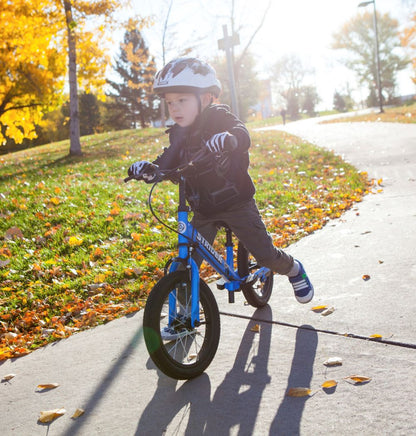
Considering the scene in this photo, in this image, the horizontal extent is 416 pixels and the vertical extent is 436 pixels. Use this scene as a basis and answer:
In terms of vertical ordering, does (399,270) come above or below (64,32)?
below

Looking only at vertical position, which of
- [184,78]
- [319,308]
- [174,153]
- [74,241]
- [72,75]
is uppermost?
[72,75]

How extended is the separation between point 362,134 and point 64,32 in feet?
34.3

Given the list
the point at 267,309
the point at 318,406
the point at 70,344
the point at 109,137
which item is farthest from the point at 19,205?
the point at 109,137

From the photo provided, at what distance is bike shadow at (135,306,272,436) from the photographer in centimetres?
235

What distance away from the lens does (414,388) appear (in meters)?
2.36

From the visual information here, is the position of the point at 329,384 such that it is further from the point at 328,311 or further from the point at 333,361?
the point at 328,311

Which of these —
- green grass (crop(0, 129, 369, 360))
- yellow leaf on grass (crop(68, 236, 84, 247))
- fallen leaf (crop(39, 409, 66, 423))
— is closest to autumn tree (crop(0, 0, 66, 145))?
green grass (crop(0, 129, 369, 360))

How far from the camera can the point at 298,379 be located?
265 cm

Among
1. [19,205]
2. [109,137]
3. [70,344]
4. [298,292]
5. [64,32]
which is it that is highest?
[64,32]

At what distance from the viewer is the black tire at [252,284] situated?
3548 millimetres

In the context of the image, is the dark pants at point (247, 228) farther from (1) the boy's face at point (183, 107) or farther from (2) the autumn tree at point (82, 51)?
(2) the autumn tree at point (82, 51)

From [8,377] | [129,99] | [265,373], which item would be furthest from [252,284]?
[129,99]

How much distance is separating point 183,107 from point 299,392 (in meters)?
1.82

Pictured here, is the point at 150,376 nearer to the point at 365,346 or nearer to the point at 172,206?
the point at 365,346
